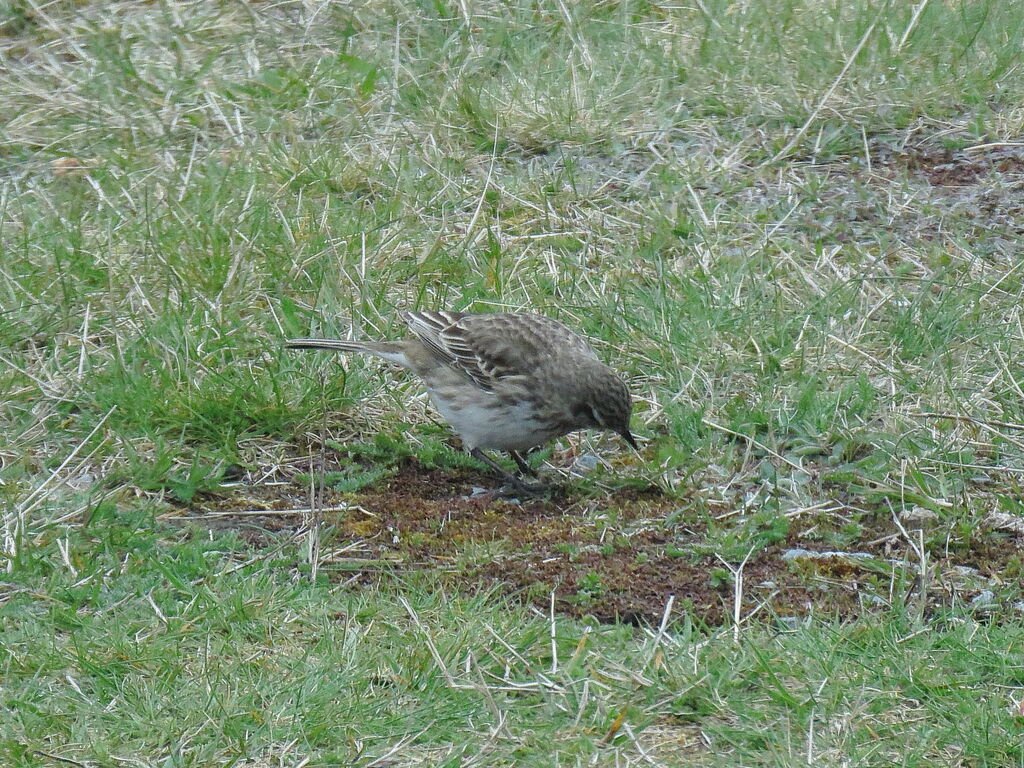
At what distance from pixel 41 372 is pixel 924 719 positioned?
4.11 meters

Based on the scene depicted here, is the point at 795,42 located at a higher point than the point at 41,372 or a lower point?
higher

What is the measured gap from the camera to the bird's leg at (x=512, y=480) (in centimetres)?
590

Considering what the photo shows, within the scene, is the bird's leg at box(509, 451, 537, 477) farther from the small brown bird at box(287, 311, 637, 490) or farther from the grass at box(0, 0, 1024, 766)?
the grass at box(0, 0, 1024, 766)

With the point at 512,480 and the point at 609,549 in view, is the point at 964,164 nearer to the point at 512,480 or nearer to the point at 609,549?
the point at 512,480

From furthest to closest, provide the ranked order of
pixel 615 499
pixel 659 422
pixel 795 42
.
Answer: pixel 795 42
pixel 659 422
pixel 615 499

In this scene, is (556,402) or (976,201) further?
(976,201)

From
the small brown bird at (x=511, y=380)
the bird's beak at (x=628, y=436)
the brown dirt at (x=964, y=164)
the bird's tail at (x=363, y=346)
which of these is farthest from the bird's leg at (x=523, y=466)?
the brown dirt at (x=964, y=164)

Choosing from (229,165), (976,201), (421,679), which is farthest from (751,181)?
(421,679)

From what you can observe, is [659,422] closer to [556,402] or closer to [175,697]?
[556,402]

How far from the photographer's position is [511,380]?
605 cm

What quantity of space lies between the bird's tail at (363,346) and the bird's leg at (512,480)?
597 millimetres

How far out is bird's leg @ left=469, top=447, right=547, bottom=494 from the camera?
19.3ft

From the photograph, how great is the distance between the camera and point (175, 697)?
4262mm

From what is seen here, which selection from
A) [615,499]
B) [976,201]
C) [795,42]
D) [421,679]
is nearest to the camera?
[421,679]
